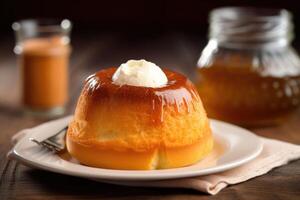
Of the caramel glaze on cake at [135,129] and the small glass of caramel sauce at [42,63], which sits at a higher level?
the caramel glaze on cake at [135,129]

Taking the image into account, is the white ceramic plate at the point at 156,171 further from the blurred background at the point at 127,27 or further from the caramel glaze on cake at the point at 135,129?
the blurred background at the point at 127,27

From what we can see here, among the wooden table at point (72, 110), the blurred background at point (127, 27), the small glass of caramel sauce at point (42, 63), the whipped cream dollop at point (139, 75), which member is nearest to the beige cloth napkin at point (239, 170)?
the wooden table at point (72, 110)

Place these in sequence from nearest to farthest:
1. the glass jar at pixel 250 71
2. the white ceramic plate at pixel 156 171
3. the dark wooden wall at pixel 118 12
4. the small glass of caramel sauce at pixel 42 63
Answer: the white ceramic plate at pixel 156 171 → the glass jar at pixel 250 71 → the small glass of caramel sauce at pixel 42 63 → the dark wooden wall at pixel 118 12

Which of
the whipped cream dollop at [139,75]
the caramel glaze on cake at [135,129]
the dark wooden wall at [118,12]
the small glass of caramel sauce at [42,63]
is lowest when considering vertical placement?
the dark wooden wall at [118,12]

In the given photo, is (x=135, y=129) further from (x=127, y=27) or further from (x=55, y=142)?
(x=127, y=27)

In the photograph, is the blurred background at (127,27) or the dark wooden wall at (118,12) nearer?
the blurred background at (127,27)

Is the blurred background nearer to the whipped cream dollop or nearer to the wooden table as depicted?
the wooden table

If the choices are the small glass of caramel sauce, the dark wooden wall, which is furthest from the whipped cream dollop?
the dark wooden wall
